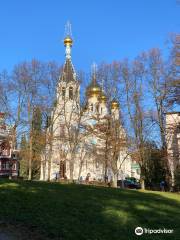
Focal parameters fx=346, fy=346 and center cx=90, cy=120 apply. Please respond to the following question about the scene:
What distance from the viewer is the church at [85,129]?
3734cm

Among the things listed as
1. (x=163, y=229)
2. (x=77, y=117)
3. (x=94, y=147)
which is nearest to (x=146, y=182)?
(x=94, y=147)

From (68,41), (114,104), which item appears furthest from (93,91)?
(68,41)

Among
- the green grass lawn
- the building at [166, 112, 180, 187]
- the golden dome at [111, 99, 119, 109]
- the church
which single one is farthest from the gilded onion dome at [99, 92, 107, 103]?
the green grass lawn

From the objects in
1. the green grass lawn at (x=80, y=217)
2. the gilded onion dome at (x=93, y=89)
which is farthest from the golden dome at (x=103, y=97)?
the green grass lawn at (x=80, y=217)

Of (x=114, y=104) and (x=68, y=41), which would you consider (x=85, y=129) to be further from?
(x=68, y=41)

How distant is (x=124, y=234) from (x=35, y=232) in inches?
88.0

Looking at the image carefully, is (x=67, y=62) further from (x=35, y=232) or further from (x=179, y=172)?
(x=35, y=232)

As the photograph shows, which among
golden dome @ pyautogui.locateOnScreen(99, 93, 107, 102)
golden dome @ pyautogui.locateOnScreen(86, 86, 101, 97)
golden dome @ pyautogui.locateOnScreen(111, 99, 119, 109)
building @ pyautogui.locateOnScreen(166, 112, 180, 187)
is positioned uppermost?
golden dome @ pyautogui.locateOnScreen(86, 86, 101, 97)

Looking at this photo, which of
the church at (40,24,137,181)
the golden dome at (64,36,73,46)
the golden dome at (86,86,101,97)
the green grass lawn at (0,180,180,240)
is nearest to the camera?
the green grass lawn at (0,180,180,240)

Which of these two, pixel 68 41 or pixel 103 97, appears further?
pixel 68 41

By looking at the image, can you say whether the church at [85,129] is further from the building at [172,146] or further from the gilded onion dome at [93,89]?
the building at [172,146]

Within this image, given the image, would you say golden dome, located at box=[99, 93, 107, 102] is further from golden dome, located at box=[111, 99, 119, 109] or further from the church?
golden dome, located at box=[111, 99, 119, 109]

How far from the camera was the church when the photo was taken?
123ft

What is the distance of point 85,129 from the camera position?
41062 mm
